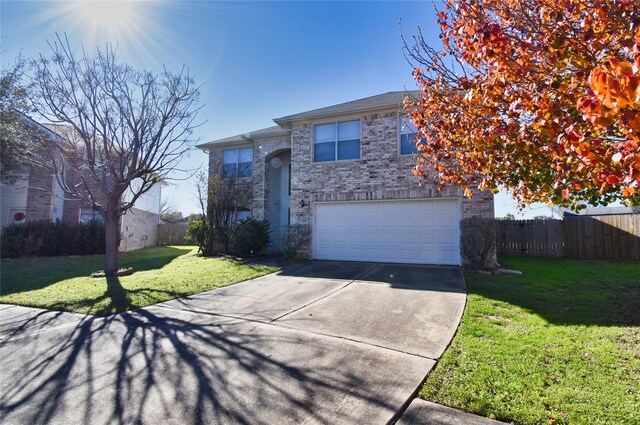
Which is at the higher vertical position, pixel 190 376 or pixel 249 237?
pixel 249 237

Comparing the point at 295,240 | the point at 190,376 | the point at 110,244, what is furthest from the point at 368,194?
the point at 190,376

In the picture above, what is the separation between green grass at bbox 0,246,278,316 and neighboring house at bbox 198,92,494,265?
10.9ft

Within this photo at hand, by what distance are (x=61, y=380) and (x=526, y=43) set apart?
18.8ft

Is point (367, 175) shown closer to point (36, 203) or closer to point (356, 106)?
point (356, 106)

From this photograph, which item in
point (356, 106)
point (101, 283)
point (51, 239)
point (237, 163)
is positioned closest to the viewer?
point (101, 283)

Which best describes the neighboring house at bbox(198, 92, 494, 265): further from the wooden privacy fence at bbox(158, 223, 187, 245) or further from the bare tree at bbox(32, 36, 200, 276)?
the wooden privacy fence at bbox(158, 223, 187, 245)

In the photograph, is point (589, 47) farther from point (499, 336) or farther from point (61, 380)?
point (61, 380)

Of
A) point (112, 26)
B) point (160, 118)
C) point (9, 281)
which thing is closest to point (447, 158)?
point (160, 118)

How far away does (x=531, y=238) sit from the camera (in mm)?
13617

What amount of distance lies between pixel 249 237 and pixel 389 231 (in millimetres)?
5640

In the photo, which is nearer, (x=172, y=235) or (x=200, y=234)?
(x=200, y=234)

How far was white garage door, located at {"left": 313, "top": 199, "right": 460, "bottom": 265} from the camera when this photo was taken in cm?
1078

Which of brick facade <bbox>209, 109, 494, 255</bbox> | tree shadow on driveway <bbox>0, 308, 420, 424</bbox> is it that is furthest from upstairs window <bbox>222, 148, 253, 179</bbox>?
tree shadow on driveway <bbox>0, 308, 420, 424</bbox>

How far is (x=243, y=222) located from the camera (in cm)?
1352
